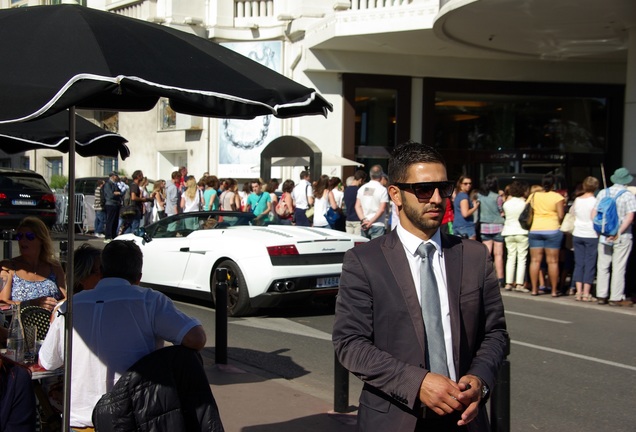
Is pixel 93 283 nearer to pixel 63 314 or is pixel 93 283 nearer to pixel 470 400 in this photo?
pixel 63 314

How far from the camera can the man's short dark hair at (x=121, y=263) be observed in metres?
3.95

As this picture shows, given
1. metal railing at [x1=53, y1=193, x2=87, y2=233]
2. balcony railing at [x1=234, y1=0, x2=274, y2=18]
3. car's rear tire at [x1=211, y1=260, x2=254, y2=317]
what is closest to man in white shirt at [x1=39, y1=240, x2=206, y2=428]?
car's rear tire at [x1=211, y1=260, x2=254, y2=317]

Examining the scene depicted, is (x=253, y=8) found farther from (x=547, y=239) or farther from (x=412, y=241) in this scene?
(x=412, y=241)

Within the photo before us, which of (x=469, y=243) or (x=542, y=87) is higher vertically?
(x=542, y=87)

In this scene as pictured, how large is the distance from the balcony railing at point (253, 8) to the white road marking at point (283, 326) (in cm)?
1671

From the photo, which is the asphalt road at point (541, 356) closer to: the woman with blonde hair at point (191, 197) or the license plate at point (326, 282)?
the license plate at point (326, 282)

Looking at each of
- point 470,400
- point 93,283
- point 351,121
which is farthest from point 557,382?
point 351,121

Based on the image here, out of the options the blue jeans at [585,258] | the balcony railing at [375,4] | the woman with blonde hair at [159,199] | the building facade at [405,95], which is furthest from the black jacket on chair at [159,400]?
the building facade at [405,95]

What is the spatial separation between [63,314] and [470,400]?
7.07 feet

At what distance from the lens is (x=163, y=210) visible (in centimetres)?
2112

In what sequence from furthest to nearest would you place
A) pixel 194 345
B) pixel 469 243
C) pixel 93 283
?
pixel 93 283, pixel 194 345, pixel 469 243

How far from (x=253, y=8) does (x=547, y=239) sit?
1552 cm

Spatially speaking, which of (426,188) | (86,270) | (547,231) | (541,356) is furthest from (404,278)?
(547,231)

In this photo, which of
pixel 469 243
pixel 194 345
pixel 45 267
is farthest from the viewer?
pixel 45 267
